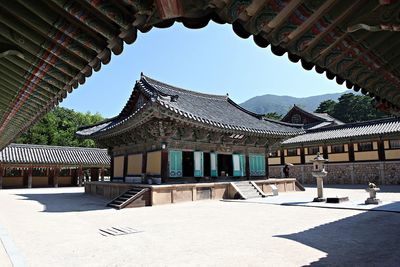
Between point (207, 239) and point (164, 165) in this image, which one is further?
point (164, 165)

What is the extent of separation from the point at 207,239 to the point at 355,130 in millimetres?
25438

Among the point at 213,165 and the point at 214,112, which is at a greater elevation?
the point at 214,112

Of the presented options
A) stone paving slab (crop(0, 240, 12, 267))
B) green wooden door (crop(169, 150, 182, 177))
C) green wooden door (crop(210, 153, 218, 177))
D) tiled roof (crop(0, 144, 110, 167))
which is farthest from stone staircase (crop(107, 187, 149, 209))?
tiled roof (crop(0, 144, 110, 167))

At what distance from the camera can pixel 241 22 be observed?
8.00ft

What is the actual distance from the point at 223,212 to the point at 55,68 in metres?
9.26

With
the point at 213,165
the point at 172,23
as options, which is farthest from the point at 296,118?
the point at 172,23

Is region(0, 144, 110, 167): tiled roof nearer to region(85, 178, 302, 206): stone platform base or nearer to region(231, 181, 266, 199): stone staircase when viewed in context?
region(85, 178, 302, 206): stone platform base

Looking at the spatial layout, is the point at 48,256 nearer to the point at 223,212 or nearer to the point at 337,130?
the point at 223,212

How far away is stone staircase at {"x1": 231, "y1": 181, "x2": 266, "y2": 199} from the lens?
16.6 metres

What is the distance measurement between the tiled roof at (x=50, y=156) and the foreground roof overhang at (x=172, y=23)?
28112mm

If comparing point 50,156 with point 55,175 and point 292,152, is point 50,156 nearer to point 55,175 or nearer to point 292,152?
point 55,175

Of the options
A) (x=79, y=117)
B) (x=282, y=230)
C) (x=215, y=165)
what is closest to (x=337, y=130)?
(x=215, y=165)

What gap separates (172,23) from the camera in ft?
8.13

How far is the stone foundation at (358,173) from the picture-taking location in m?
24.6
